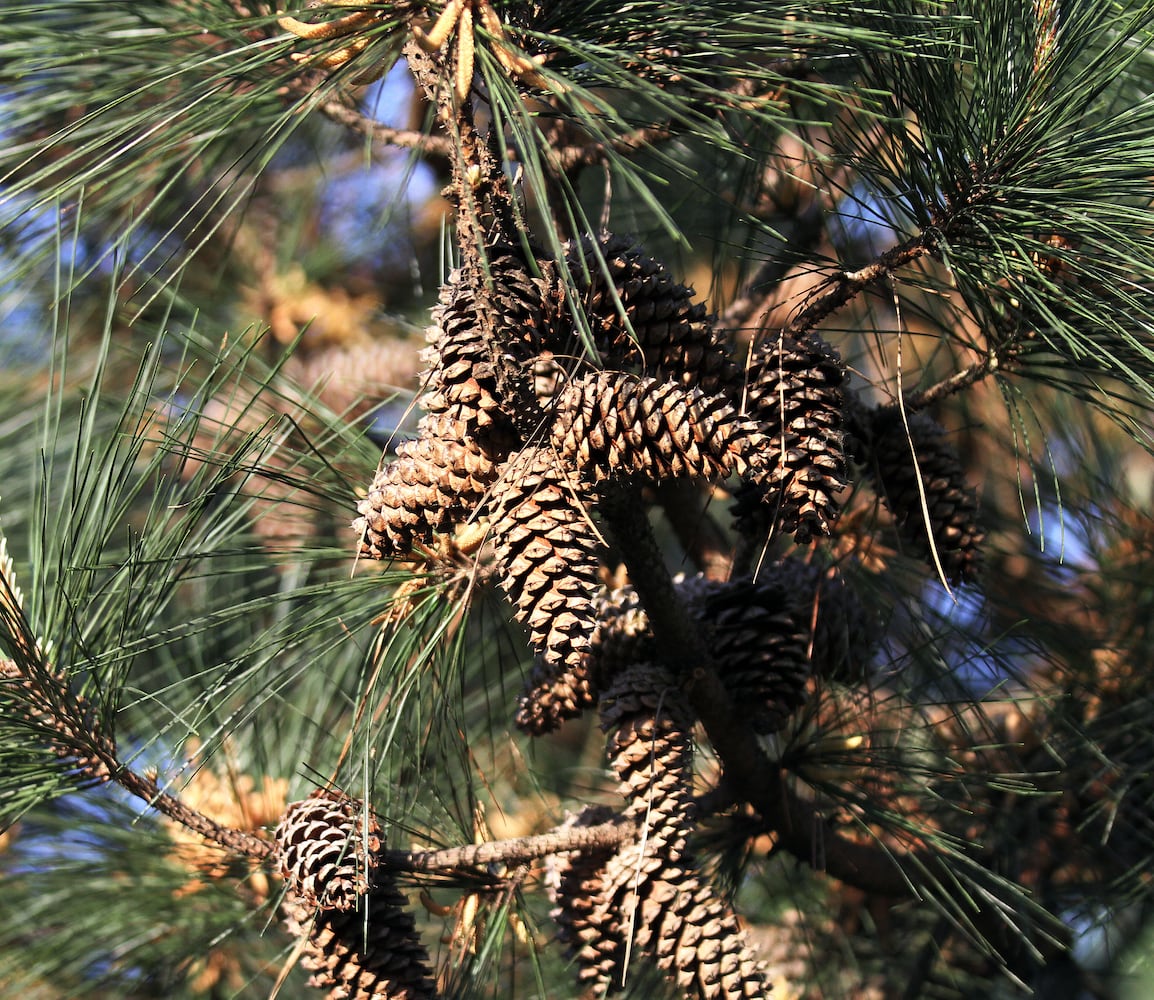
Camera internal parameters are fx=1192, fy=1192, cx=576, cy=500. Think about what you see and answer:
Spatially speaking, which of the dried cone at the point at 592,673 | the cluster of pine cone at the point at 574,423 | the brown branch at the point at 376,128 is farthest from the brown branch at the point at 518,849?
the brown branch at the point at 376,128

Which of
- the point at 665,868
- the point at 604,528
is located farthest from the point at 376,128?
the point at 665,868

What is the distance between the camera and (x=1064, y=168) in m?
1.00

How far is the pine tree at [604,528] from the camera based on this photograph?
971 millimetres

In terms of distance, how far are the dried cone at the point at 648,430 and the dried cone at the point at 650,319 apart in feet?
0.19

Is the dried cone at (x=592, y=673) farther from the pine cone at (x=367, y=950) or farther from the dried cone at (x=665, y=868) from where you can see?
the pine cone at (x=367, y=950)

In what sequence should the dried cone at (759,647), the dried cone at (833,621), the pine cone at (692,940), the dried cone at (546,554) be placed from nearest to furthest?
the dried cone at (546,554) → the pine cone at (692,940) → the dried cone at (759,647) → the dried cone at (833,621)

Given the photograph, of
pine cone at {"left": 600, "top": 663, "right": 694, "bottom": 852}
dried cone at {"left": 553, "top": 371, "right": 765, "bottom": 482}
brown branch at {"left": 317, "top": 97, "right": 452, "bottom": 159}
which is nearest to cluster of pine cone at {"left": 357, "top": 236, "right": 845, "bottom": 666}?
dried cone at {"left": 553, "top": 371, "right": 765, "bottom": 482}

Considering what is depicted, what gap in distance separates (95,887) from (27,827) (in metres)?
0.18

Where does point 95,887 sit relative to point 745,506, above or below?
below

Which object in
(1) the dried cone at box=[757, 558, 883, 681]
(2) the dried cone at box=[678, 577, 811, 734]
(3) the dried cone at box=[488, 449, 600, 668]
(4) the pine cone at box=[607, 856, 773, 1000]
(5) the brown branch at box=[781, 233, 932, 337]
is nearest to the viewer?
(3) the dried cone at box=[488, 449, 600, 668]

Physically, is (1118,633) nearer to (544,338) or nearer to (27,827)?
(544,338)

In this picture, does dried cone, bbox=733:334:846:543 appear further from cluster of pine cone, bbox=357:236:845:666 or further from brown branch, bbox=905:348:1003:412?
brown branch, bbox=905:348:1003:412

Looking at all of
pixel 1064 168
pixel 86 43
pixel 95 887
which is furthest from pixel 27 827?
pixel 1064 168

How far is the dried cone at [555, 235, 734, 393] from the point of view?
102cm
